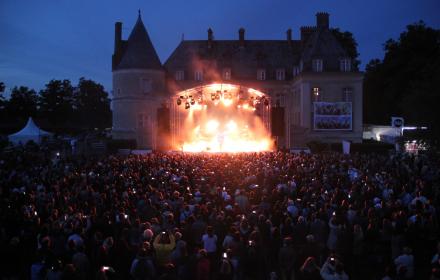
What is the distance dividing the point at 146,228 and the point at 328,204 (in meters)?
4.38

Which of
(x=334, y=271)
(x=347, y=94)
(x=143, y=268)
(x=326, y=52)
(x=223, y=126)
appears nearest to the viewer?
(x=334, y=271)

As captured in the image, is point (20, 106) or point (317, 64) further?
point (20, 106)

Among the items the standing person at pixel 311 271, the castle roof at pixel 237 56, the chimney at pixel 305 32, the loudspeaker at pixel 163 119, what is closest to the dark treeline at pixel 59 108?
the castle roof at pixel 237 56

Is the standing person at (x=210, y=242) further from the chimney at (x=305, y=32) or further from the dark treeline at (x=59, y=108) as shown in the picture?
the dark treeline at (x=59, y=108)

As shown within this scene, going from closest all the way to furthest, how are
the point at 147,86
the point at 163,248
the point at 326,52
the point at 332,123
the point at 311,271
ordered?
the point at 311,271 < the point at 163,248 < the point at 332,123 < the point at 326,52 < the point at 147,86

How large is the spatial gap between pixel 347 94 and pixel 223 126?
11458 mm

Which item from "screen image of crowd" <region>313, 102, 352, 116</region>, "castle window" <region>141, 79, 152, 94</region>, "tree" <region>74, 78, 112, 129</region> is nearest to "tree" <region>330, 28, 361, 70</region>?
"screen image of crowd" <region>313, 102, 352, 116</region>

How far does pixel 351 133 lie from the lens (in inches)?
1678

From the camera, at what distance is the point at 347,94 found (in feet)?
143

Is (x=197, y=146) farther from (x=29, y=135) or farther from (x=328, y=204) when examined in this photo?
(x=328, y=204)

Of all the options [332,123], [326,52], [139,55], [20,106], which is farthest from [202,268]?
[20,106]

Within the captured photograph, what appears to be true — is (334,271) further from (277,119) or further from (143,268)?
(277,119)

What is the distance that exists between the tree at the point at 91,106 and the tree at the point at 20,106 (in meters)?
13.5

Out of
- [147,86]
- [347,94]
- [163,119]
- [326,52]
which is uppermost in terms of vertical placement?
[326,52]
